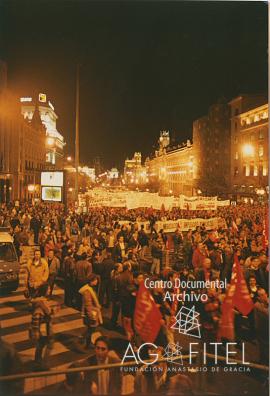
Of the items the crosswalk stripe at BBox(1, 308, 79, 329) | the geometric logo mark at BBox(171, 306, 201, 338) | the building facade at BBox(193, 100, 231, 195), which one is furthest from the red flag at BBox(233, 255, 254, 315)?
the building facade at BBox(193, 100, 231, 195)

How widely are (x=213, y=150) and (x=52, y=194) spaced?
70.2 meters

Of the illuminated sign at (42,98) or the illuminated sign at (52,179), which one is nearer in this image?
the illuminated sign at (52,179)

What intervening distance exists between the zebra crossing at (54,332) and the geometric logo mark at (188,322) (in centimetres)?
169

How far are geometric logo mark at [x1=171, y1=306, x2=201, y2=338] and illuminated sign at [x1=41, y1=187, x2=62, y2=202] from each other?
44.6 ft

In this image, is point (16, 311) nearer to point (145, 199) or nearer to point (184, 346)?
point (184, 346)

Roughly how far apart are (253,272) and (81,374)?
4.90 meters

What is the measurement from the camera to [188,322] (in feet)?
27.4

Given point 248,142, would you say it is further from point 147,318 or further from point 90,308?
point 147,318

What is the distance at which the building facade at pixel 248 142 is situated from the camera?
48.0 m

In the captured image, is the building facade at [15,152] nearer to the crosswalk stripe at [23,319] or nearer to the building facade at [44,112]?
the crosswalk stripe at [23,319]

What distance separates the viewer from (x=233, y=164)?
67125mm

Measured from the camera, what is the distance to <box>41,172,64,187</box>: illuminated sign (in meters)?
20.7

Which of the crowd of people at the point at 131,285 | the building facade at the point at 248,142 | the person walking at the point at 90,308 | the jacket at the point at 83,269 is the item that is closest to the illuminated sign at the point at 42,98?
the building facade at the point at 248,142

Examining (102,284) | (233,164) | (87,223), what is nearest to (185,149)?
(233,164)
